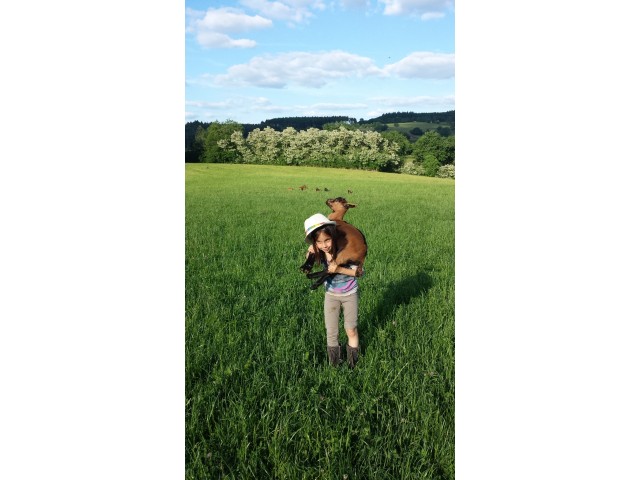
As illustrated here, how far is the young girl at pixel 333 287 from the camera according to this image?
81.1 inches

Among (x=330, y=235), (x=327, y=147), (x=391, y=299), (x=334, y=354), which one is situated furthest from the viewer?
(x=391, y=299)

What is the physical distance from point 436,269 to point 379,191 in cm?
72

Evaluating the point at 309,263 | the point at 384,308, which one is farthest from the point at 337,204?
the point at 384,308

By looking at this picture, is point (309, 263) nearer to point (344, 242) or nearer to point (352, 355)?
point (344, 242)

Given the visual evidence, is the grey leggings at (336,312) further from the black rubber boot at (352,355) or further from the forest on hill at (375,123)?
the forest on hill at (375,123)

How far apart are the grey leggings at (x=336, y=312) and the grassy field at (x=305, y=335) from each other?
165 mm

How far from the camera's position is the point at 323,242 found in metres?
2.09

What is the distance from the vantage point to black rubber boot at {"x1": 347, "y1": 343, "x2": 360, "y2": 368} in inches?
94.0

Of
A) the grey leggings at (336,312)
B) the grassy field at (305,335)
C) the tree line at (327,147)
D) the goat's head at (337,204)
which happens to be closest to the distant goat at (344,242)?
the goat's head at (337,204)

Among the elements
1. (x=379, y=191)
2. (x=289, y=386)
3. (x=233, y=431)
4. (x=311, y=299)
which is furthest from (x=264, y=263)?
(x=233, y=431)

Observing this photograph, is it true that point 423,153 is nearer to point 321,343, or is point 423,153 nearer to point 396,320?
point 396,320

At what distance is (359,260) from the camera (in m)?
2.17

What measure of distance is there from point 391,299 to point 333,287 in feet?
2.83

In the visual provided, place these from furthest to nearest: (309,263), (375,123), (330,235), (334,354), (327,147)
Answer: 1. (327,147)
2. (375,123)
3. (334,354)
4. (309,263)
5. (330,235)
